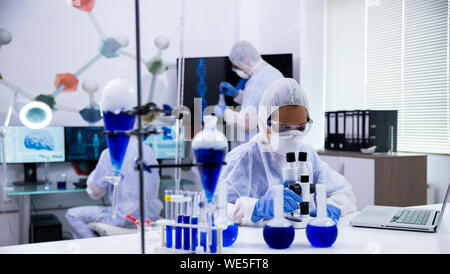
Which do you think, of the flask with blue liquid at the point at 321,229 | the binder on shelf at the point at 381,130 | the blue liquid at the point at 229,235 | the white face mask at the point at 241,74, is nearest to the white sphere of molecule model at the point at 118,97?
the blue liquid at the point at 229,235

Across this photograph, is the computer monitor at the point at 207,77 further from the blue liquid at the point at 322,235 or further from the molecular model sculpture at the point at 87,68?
the blue liquid at the point at 322,235

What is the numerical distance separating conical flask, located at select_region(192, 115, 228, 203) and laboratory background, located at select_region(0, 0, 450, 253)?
146 centimetres

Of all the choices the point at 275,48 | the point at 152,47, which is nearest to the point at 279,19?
the point at 275,48

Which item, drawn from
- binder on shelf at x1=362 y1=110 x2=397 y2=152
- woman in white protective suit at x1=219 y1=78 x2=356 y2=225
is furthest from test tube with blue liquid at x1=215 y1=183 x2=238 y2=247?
binder on shelf at x1=362 y1=110 x2=397 y2=152

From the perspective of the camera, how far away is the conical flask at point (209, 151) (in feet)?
2.92

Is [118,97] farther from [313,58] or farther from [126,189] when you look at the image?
[313,58]

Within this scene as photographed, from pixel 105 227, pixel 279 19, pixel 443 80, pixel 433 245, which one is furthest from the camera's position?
pixel 279 19

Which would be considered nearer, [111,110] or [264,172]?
[111,110]

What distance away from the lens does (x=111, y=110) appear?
0.92m

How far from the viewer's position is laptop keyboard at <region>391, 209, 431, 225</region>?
1.35 meters

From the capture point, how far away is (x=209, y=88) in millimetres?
3680

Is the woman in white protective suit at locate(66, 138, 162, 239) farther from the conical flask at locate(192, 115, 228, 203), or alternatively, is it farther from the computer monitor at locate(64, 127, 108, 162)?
the conical flask at locate(192, 115, 228, 203)
